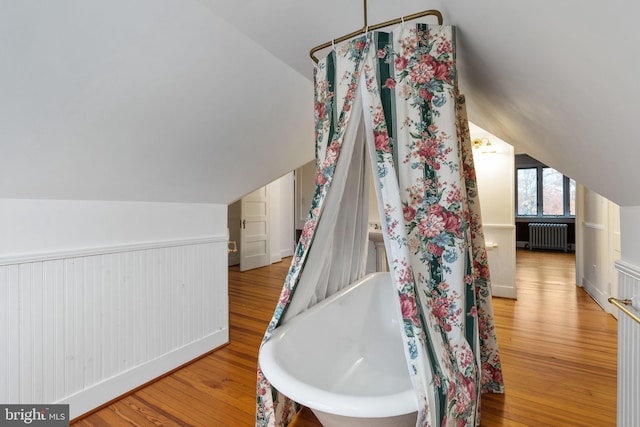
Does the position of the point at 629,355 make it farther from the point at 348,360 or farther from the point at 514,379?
the point at 348,360

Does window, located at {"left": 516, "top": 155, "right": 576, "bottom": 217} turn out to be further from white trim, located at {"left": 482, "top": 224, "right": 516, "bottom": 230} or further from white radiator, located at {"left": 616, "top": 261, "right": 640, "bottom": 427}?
white radiator, located at {"left": 616, "top": 261, "right": 640, "bottom": 427}

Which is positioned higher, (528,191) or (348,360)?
(528,191)

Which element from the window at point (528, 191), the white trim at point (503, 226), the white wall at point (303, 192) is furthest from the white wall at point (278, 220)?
the window at point (528, 191)

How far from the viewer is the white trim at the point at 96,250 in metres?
1.57

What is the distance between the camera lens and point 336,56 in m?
1.47

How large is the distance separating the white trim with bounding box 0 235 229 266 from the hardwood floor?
88 cm

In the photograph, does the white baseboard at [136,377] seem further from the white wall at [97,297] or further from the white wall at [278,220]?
the white wall at [278,220]

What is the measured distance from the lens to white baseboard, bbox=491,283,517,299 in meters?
3.91

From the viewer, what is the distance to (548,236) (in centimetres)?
813

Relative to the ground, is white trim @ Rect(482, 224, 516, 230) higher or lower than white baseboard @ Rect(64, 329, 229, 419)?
higher

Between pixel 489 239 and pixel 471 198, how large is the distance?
2500 mm

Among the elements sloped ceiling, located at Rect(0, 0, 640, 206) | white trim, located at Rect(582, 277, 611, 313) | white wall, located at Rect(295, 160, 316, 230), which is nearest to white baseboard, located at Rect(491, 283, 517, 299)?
white trim, located at Rect(582, 277, 611, 313)

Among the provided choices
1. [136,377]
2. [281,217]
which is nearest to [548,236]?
[281,217]

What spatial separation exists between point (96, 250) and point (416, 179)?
1.78m
